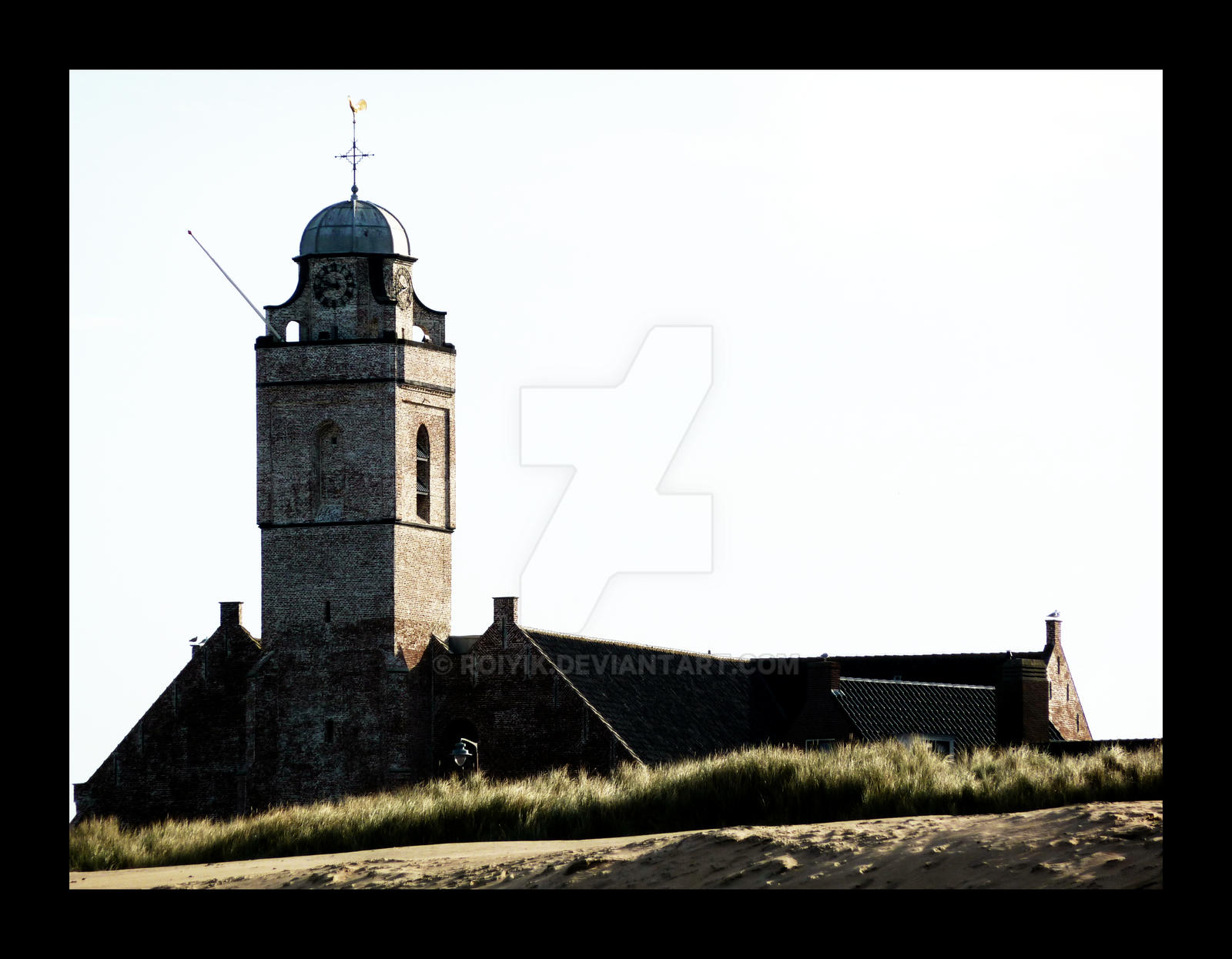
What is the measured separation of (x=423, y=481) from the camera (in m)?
49.0

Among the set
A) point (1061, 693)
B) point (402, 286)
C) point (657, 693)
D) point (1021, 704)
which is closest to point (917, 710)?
point (657, 693)

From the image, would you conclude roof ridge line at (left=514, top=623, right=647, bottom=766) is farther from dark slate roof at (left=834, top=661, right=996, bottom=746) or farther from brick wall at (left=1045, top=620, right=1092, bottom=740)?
brick wall at (left=1045, top=620, right=1092, bottom=740)

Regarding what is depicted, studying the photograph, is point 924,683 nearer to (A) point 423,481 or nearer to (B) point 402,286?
(A) point 423,481

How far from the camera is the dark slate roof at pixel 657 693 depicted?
1791 inches

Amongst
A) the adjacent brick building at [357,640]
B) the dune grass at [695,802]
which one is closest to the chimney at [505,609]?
the adjacent brick building at [357,640]

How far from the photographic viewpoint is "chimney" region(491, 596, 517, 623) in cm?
4544

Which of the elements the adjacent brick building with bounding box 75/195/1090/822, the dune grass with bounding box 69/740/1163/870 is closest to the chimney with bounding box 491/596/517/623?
the adjacent brick building with bounding box 75/195/1090/822

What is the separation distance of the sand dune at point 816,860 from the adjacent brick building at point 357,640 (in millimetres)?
20372

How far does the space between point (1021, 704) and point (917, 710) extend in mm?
7742

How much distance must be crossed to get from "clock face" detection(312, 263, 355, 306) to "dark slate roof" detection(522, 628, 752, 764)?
8.67 meters
